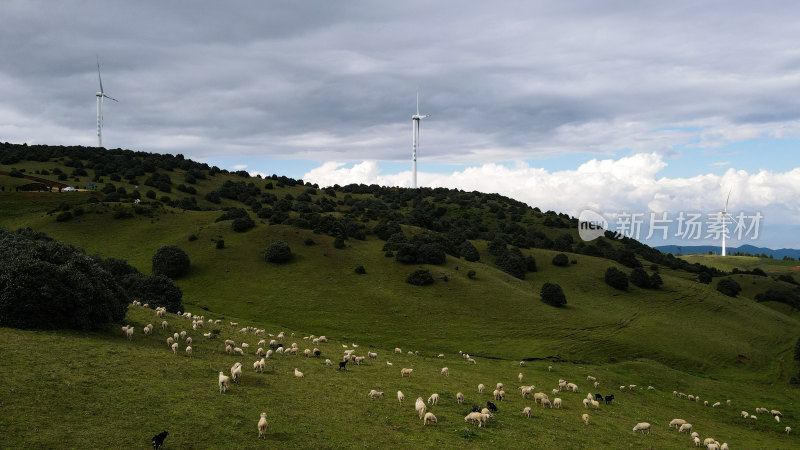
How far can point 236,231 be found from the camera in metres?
91.8

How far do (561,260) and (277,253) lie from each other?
2538 inches

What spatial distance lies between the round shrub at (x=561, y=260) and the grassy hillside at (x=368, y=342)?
74.0 inches

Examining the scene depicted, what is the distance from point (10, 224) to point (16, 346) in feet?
301

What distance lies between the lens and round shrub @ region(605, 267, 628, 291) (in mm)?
97188

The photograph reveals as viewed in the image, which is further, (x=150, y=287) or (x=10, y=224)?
(x=10, y=224)

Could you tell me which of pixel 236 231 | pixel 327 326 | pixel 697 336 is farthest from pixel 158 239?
pixel 697 336

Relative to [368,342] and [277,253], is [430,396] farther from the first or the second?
[277,253]

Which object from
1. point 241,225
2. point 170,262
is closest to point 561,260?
point 241,225

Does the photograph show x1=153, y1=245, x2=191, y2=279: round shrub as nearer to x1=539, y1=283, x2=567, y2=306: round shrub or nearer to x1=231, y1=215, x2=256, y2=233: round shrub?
x1=231, y1=215, x2=256, y2=233: round shrub

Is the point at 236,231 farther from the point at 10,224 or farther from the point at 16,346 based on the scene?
the point at 16,346

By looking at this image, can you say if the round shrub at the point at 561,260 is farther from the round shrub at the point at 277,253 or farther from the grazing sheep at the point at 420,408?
the grazing sheep at the point at 420,408

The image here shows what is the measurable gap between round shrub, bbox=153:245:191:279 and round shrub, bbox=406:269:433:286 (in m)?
35.7

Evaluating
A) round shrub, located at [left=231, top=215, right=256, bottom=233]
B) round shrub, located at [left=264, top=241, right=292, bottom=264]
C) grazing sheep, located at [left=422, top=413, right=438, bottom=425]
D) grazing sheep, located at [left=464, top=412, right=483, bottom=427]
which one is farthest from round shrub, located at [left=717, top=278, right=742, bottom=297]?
grazing sheep, located at [left=422, top=413, right=438, bottom=425]

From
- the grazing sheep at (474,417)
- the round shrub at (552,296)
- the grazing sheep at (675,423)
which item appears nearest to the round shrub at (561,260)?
the round shrub at (552,296)
